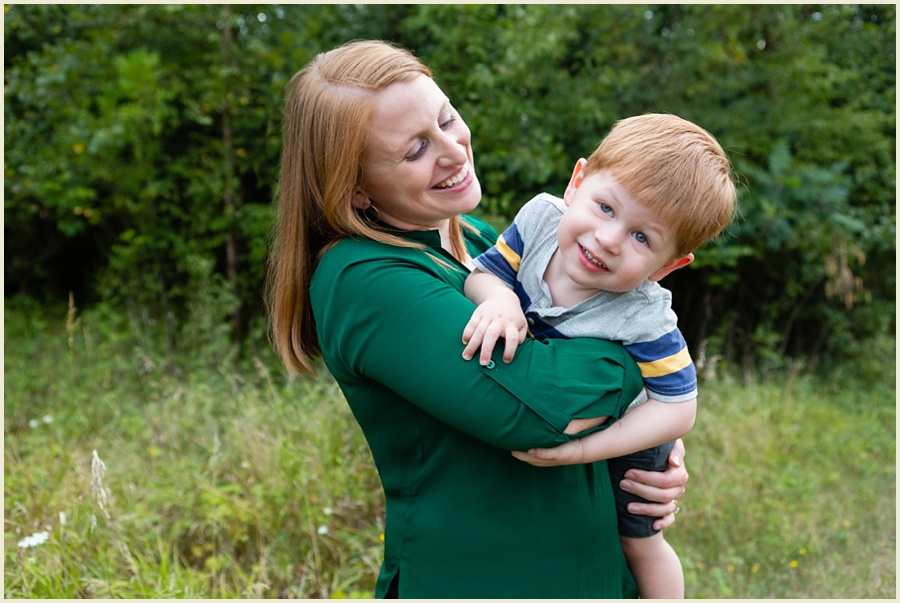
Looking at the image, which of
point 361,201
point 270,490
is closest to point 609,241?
point 361,201

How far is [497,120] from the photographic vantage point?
5.35 meters

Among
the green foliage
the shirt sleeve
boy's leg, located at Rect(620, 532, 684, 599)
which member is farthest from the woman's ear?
the green foliage

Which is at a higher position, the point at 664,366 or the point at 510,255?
the point at 510,255

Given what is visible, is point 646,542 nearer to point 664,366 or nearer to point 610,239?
point 664,366

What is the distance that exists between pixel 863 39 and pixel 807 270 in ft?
6.97

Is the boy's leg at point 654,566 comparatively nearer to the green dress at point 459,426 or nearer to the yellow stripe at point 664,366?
the green dress at point 459,426

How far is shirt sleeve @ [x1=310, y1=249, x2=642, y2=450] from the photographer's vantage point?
1428mm

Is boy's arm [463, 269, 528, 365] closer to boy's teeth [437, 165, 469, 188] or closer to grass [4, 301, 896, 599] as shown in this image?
boy's teeth [437, 165, 469, 188]

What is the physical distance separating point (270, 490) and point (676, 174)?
260 centimetres

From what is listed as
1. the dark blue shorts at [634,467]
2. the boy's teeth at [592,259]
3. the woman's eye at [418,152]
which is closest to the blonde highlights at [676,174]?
the boy's teeth at [592,259]

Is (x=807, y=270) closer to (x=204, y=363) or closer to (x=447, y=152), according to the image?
(x=204, y=363)

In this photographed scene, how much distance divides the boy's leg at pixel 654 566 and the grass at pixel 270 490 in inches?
60.3

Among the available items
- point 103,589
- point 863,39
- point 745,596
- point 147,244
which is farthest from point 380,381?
point 863,39

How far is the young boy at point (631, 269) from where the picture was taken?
1.50 metres
